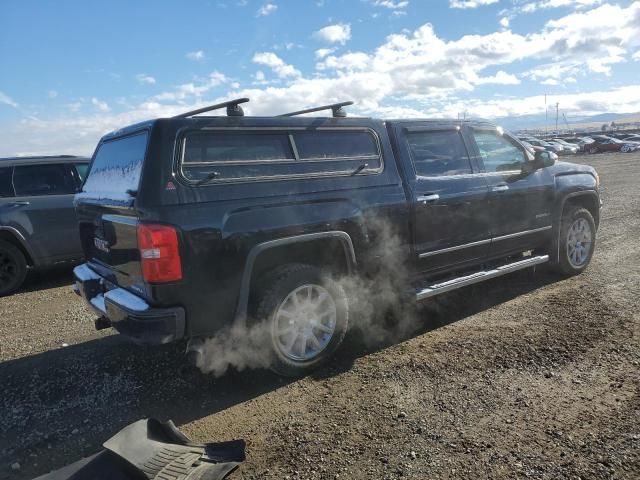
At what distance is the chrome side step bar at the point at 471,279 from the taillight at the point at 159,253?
7.35 feet

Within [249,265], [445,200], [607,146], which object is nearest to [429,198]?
[445,200]

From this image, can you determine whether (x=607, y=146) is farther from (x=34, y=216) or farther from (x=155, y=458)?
(x=155, y=458)

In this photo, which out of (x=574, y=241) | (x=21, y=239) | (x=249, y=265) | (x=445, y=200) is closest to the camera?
(x=249, y=265)

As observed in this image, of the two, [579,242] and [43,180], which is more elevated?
[43,180]

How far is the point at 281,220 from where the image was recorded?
11.9 ft

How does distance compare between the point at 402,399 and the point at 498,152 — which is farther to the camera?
the point at 498,152

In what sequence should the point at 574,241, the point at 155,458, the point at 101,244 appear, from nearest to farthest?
the point at 155,458, the point at 101,244, the point at 574,241

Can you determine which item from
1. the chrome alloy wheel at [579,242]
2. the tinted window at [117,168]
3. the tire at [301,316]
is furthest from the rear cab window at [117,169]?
the chrome alloy wheel at [579,242]

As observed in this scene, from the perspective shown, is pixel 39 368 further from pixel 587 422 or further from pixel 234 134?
pixel 587 422

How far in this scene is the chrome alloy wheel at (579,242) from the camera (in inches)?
237

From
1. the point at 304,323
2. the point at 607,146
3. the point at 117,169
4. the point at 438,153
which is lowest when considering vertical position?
the point at 607,146

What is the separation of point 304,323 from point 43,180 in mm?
5519

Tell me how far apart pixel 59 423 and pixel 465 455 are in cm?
272

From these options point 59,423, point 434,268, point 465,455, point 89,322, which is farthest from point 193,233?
point 89,322
